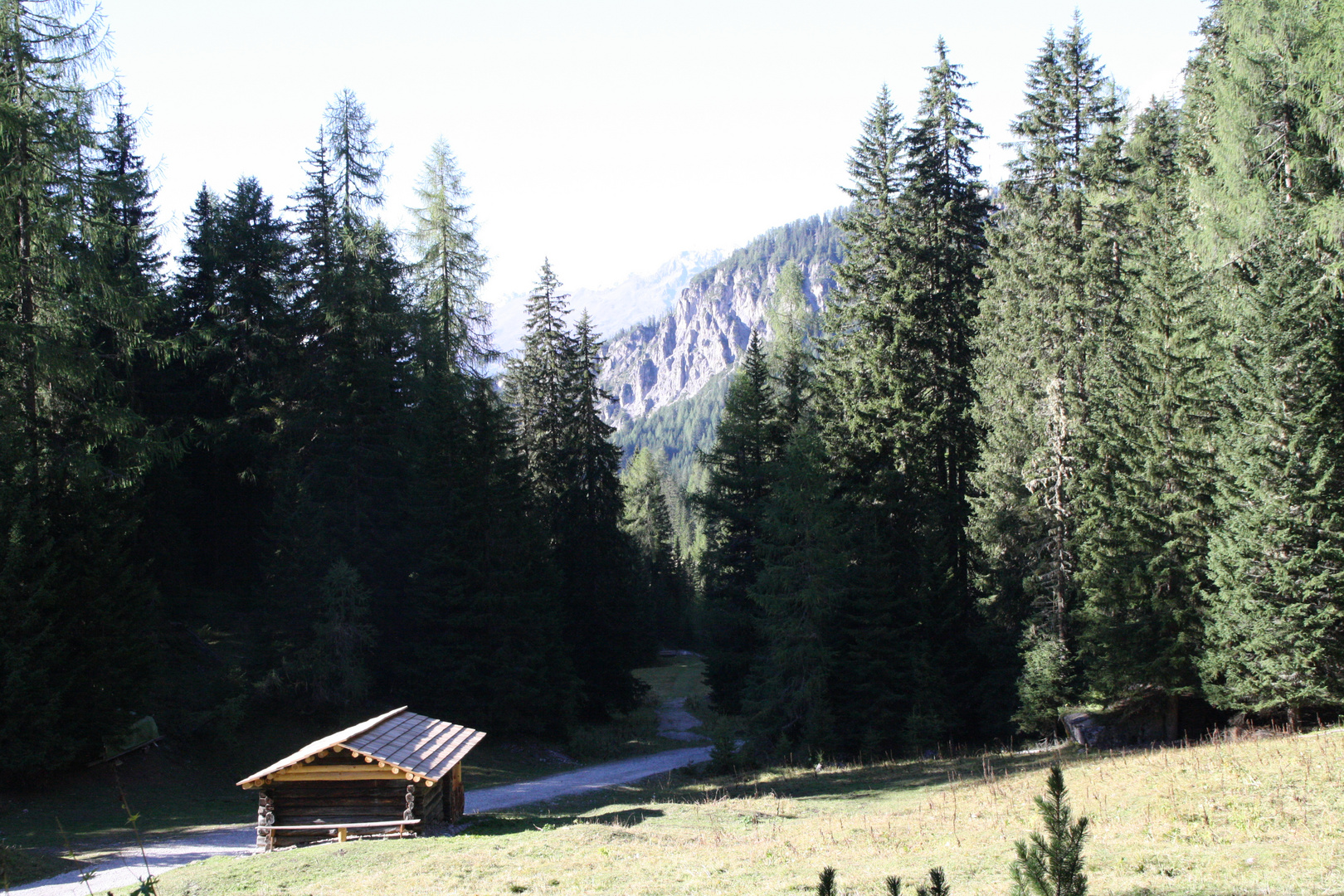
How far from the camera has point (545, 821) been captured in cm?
1691

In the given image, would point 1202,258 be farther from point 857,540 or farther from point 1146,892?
point 1146,892

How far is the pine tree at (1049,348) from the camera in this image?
23594 mm

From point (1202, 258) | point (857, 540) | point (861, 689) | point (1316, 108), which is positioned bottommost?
point (861, 689)

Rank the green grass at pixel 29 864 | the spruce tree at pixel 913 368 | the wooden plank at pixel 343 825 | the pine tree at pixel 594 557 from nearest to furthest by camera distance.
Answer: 1. the green grass at pixel 29 864
2. the wooden plank at pixel 343 825
3. the spruce tree at pixel 913 368
4. the pine tree at pixel 594 557

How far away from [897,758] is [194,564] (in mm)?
26949

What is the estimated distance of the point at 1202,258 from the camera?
20516 mm

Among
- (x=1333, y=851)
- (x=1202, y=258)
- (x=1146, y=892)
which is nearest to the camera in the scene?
(x=1146, y=892)

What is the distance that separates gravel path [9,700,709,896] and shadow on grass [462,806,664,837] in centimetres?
240

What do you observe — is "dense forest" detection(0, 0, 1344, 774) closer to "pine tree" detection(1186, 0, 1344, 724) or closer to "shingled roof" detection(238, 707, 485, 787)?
"pine tree" detection(1186, 0, 1344, 724)

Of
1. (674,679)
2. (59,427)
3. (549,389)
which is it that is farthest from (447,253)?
(674,679)

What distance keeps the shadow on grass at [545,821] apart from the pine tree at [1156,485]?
13.3 metres

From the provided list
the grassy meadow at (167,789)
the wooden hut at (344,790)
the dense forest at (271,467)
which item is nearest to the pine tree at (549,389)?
the dense forest at (271,467)

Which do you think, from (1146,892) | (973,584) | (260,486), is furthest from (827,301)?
(1146,892)

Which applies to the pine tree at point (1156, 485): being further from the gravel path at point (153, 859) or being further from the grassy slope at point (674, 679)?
the grassy slope at point (674, 679)
